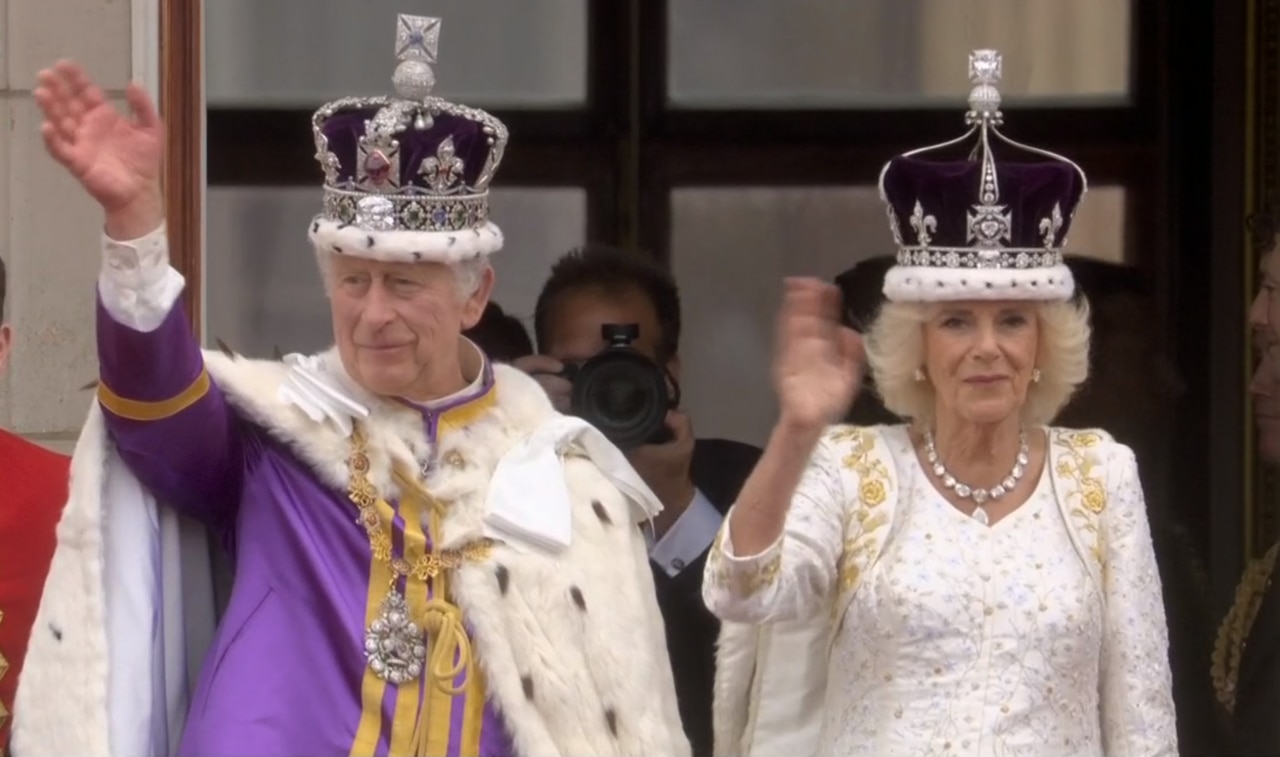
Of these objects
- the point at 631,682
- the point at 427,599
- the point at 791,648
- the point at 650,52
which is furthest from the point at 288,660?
the point at 650,52

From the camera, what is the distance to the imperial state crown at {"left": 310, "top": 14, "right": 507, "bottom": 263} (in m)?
3.19

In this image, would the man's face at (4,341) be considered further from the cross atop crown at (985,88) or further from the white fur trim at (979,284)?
the cross atop crown at (985,88)

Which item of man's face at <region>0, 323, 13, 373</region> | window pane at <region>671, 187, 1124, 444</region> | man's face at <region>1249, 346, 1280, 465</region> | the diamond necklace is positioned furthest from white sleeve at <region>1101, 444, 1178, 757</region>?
window pane at <region>671, 187, 1124, 444</region>

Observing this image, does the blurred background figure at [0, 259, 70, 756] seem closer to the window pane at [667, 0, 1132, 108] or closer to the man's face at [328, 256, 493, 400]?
the man's face at [328, 256, 493, 400]

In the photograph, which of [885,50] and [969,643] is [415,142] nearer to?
[969,643]

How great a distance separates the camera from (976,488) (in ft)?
10.9

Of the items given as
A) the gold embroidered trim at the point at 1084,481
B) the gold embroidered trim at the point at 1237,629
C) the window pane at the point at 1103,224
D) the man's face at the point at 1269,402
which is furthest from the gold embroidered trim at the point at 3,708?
the window pane at the point at 1103,224

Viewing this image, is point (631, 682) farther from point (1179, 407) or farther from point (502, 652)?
point (1179, 407)

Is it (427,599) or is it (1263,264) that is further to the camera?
(1263,264)

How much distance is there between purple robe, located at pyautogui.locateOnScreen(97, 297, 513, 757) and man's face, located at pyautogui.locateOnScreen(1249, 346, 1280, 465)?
6.02 ft

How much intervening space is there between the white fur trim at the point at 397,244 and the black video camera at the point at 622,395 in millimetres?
578

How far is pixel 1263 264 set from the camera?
427 cm

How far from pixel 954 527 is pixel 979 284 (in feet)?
1.08

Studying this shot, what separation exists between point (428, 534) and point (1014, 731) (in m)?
0.81
